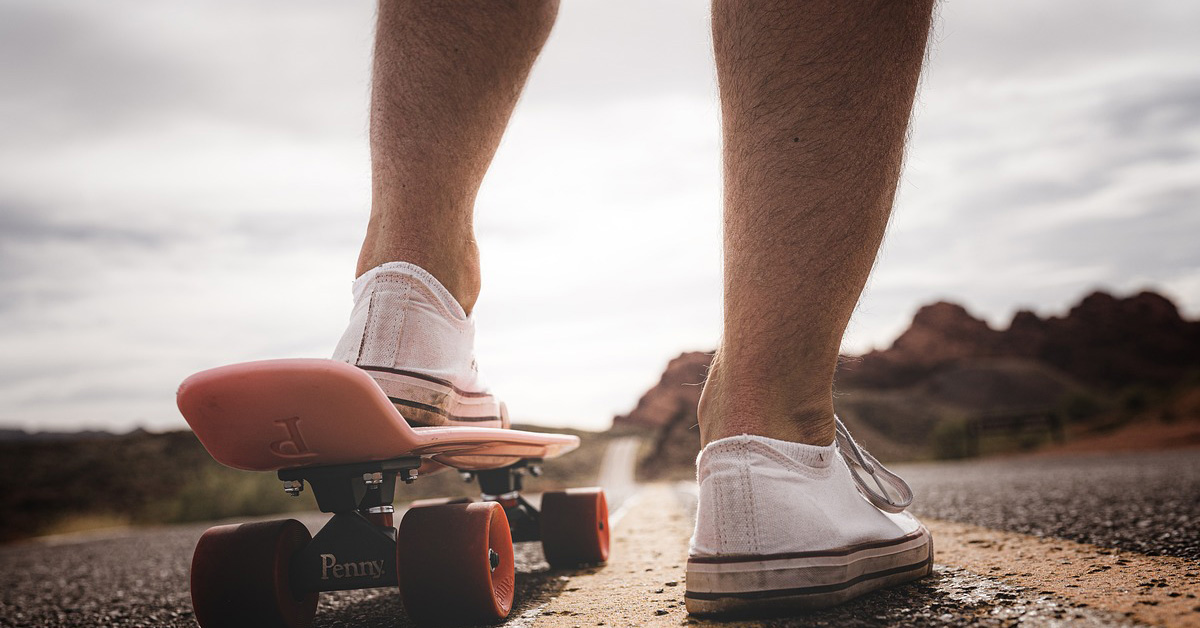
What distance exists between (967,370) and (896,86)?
4391 centimetres

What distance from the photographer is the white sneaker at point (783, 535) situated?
887 mm

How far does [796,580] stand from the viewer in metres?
0.89

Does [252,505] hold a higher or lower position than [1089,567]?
lower

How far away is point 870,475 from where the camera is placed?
3.79ft

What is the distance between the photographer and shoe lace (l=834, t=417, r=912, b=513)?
3.55ft

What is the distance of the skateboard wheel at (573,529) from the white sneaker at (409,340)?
468 millimetres

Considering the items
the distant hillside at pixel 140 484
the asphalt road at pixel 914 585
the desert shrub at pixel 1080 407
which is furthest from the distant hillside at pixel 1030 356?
the asphalt road at pixel 914 585

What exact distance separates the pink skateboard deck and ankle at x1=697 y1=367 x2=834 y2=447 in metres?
0.38

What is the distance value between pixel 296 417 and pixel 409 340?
8.8 inches

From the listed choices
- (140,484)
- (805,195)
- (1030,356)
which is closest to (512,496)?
(805,195)

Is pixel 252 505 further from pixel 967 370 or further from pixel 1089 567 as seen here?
pixel 967 370

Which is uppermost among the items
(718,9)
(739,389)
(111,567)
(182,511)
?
(718,9)

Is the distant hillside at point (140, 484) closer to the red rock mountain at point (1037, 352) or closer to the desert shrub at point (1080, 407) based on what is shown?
the desert shrub at point (1080, 407)

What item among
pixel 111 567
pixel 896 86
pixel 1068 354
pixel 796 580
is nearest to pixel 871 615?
pixel 796 580
